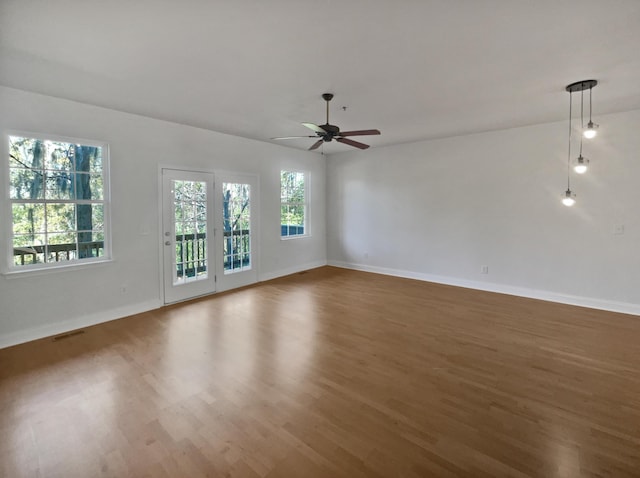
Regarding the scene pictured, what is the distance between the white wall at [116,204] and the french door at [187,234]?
0.51 feet

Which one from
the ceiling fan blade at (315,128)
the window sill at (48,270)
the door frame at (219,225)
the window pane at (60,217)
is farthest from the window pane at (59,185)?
the ceiling fan blade at (315,128)

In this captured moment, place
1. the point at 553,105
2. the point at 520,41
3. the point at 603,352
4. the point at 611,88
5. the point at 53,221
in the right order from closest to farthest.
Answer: the point at 520,41
the point at 603,352
the point at 611,88
the point at 53,221
the point at 553,105

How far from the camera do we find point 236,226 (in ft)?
18.3

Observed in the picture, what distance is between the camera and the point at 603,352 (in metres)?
3.10

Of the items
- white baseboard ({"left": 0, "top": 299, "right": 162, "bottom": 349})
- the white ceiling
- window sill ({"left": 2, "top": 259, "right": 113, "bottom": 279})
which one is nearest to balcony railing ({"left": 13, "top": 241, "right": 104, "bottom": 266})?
window sill ({"left": 2, "top": 259, "right": 113, "bottom": 279})

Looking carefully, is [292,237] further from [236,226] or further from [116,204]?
[116,204]

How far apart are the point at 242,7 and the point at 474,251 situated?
5084 mm

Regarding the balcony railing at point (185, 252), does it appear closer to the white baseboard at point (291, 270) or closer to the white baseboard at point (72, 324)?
the white baseboard at point (291, 270)

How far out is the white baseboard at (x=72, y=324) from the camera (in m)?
3.30

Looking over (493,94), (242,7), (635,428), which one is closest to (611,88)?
(493,94)

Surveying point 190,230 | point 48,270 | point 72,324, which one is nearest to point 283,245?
point 190,230

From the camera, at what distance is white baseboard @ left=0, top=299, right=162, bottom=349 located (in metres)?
3.30

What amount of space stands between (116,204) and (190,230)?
1094mm

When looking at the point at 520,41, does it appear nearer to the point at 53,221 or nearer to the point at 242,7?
the point at 242,7
